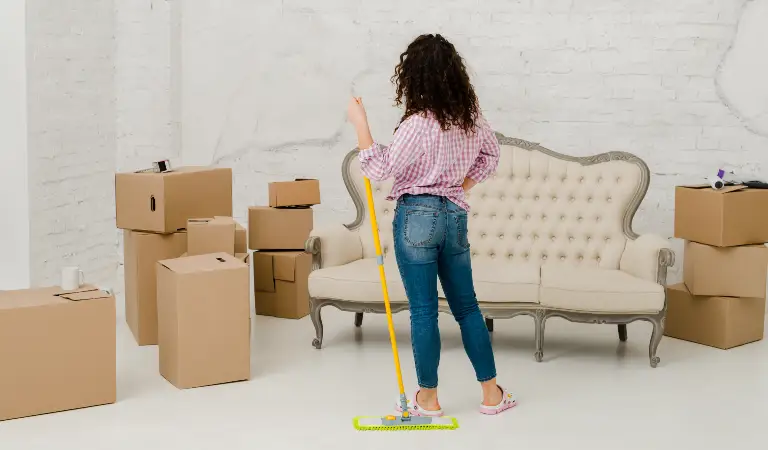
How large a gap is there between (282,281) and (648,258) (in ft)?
6.33

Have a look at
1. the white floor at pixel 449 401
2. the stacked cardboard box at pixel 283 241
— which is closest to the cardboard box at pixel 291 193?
the stacked cardboard box at pixel 283 241

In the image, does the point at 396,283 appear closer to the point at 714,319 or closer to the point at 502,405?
the point at 502,405

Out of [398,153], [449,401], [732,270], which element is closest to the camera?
[398,153]

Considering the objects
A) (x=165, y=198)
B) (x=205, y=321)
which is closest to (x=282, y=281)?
(x=165, y=198)

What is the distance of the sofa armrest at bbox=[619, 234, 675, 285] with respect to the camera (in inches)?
179

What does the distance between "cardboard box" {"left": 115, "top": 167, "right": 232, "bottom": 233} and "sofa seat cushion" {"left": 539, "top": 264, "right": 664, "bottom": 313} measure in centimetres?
167

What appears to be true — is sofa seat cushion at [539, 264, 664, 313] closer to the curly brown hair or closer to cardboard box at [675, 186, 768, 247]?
cardboard box at [675, 186, 768, 247]

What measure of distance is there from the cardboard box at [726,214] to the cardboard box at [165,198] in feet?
7.63

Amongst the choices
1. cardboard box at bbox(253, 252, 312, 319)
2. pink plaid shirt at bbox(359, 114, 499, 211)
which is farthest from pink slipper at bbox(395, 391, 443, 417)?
cardboard box at bbox(253, 252, 312, 319)

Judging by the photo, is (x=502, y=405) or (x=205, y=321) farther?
(x=205, y=321)

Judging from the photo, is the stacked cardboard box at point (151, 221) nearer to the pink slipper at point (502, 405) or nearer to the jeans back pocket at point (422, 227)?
the jeans back pocket at point (422, 227)

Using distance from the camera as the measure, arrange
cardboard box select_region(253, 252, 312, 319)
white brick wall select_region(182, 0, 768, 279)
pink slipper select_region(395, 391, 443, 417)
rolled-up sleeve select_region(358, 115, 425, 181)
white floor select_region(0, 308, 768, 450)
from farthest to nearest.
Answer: white brick wall select_region(182, 0, 768, 279) → cardboard box select_region(253, 252, 312, 319) → pink slipper select_region(395, 391, 443, 417) → white floor select_region(0, 308, 768, 450) → rolled-up sleeve select_region(358, 115, 425, 181)

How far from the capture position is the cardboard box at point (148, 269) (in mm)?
4691

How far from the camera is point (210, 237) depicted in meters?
4.55
